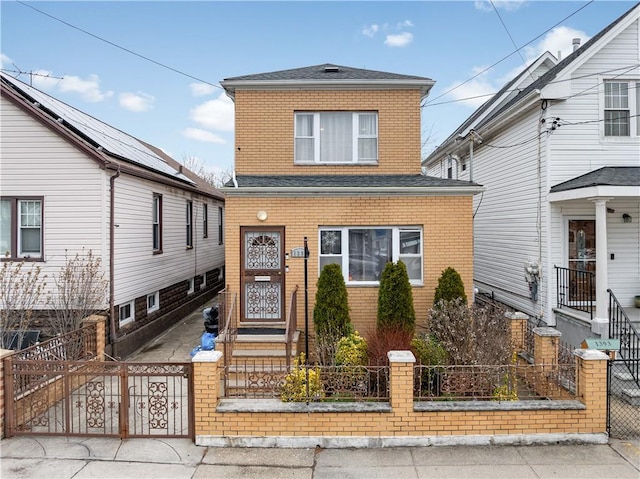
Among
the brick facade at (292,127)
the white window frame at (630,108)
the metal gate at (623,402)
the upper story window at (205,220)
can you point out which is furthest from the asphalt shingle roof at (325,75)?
the upper story window at (205,220)

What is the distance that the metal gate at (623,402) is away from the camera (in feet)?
20.1

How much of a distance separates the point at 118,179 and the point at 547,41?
15223 millimetres

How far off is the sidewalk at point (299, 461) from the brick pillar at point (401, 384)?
1.92 ft

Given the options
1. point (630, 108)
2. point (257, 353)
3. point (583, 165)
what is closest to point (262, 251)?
point (257, 353)

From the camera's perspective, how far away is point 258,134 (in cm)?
1093

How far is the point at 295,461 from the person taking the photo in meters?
5.55

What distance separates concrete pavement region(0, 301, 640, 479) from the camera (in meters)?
5.24

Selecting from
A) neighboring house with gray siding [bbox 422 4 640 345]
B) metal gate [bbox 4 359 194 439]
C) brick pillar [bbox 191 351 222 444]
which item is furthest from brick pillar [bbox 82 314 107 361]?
neighboring house with gray siding [bbox 422 4 640 345]

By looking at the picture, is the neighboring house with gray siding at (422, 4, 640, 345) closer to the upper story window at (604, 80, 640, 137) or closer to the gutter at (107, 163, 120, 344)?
the upper story window at (604, 80, 640, 137)

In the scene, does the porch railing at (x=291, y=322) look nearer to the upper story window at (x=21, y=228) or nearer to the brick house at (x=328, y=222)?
the brick house at (x=328, y=222)

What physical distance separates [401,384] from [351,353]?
169 cm

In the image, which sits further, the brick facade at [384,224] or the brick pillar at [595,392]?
the brick facade at [384,224]

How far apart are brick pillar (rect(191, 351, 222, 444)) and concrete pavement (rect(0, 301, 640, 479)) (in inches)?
11.6

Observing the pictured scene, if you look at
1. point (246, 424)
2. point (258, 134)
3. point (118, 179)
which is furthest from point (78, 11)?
point (246, 424)
